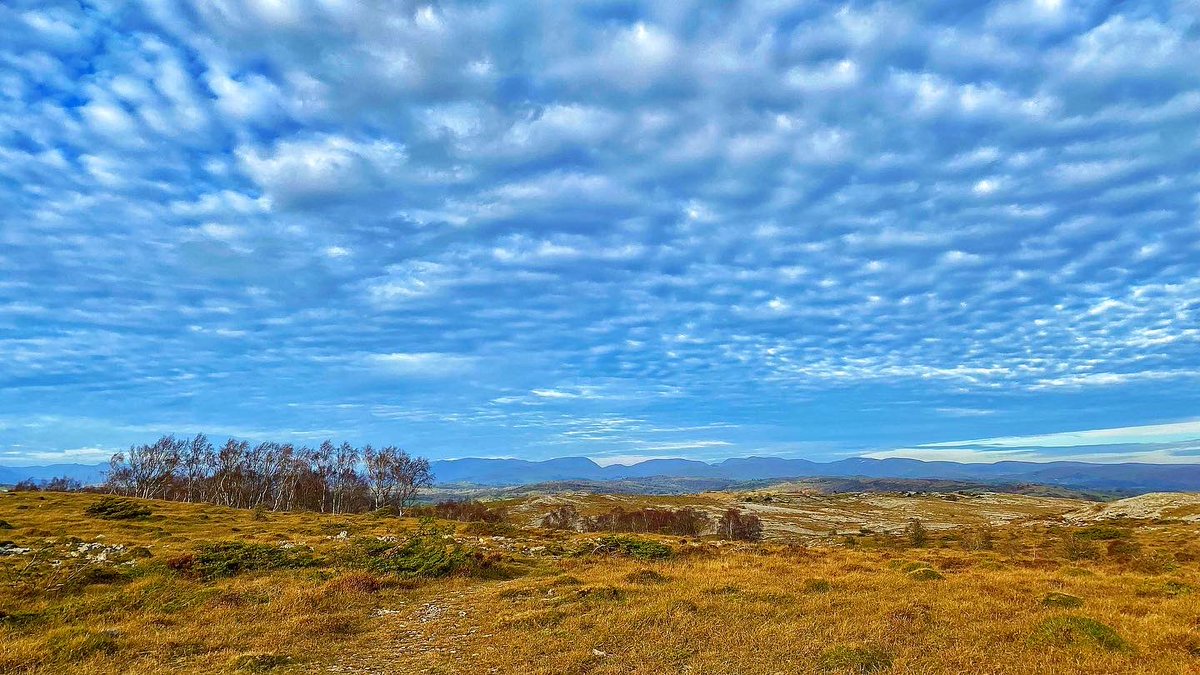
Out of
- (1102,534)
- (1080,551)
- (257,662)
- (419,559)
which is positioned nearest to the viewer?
(257,662)

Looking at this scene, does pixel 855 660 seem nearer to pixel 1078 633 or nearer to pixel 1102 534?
pixel 1078 633

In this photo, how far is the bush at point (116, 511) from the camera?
62878 millimetres

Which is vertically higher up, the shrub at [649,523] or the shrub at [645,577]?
the shrub at [645,577]

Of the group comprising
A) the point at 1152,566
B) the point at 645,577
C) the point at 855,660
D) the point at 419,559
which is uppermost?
the point at 855,660

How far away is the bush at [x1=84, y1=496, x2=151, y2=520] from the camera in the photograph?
206ft

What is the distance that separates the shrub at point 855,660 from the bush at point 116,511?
7432 cm

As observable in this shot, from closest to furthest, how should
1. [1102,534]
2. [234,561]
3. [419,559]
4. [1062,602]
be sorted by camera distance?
[1062,602] < [234,561] < [419,559] < [1102,534]

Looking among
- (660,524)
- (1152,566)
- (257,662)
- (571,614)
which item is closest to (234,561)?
(257,662)

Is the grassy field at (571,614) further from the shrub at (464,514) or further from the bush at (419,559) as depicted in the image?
the shrub at (464,514)

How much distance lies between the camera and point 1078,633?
15.2m

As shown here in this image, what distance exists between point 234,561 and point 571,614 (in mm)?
20126

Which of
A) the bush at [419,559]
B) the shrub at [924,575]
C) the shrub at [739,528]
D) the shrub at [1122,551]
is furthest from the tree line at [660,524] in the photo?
the shrub at [924,575]

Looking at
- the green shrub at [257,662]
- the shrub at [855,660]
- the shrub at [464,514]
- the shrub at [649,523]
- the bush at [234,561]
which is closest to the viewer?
the shrub at [855,660]

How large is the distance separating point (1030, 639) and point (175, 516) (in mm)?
80899
